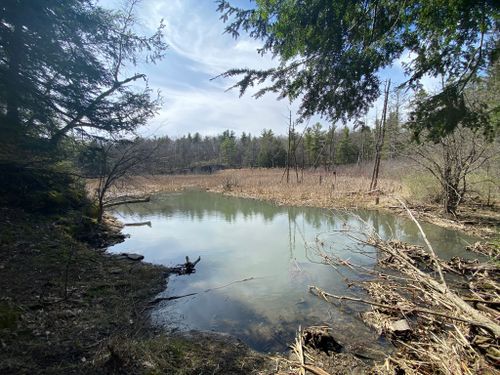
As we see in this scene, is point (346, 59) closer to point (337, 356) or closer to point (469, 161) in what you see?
point (337, 356)

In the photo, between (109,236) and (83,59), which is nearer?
(83,59)

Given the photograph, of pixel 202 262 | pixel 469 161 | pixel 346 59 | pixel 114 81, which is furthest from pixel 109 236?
pixel 469 161

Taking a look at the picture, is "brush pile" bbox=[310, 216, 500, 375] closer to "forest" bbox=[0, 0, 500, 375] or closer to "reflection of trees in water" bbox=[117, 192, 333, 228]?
"forest" bbox=[0, 0, 500, 375]

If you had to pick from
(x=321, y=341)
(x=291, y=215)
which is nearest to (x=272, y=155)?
(x=291, y=215)

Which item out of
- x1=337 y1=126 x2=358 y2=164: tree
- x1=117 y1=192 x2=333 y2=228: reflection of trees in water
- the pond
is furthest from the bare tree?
x1=337 y1=126 x2=358 y2=164: tree

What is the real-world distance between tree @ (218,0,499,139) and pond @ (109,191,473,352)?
2170 millimetres

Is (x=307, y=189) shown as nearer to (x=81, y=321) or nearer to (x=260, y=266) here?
(x=260, y=266)

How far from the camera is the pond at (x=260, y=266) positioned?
5.18 meters

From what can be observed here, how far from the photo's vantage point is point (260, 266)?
27.6 feet

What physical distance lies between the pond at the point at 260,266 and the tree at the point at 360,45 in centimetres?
217

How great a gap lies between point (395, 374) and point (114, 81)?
10.1 m

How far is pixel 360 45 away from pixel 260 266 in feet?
20.2

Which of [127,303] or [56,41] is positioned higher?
[56,41]

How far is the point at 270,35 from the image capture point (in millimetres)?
4113
